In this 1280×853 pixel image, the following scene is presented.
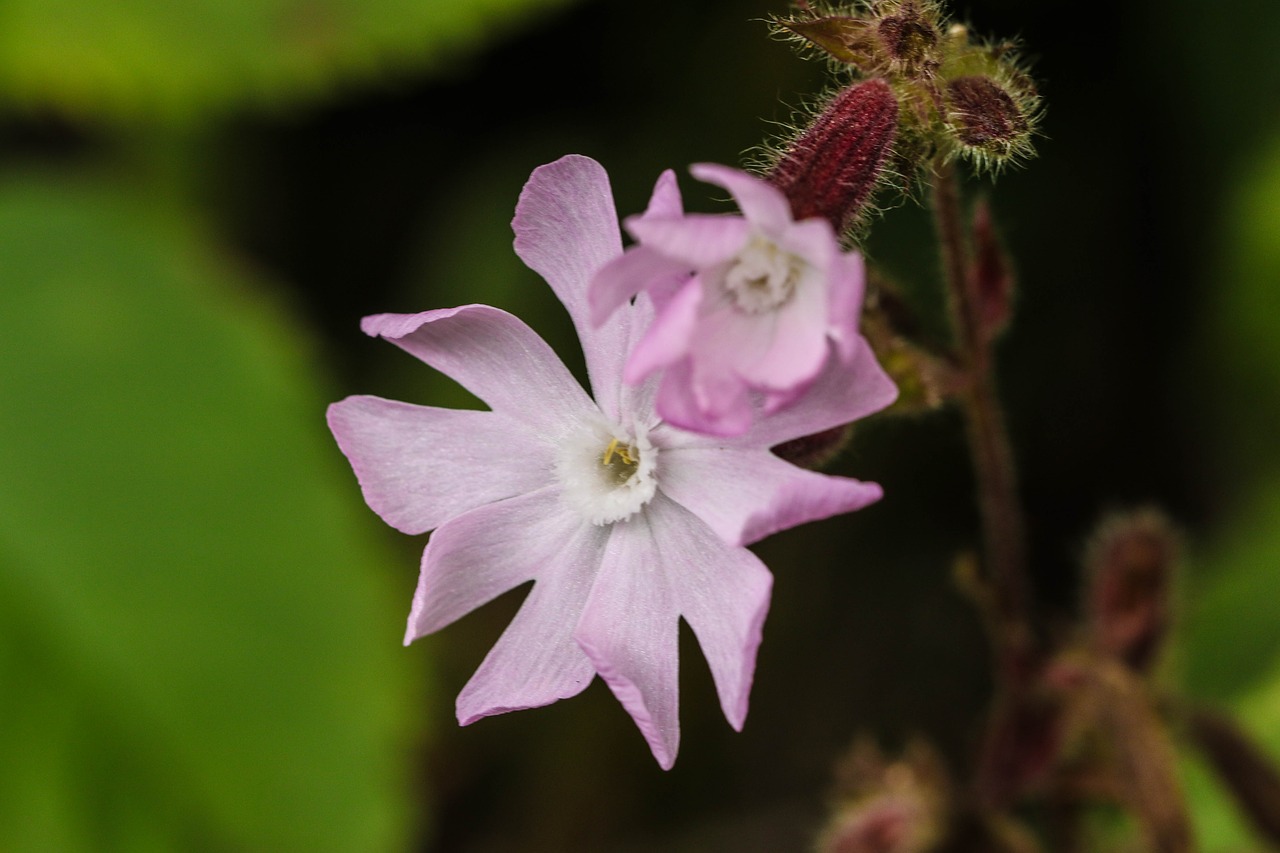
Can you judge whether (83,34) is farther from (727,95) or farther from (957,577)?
(957,577)

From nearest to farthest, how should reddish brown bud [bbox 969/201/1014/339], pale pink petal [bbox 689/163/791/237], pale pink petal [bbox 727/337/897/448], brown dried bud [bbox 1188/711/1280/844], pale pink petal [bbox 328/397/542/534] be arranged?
pale pink petal [bbox 689/163/791/237], pale pink petal [bbox 727/337/897/448], pale pink petal [bbox 328/397/542/534], reddish brown bud [bbox 969/201/1014/339], brown dried bud [bbox 1188/711/1280/844]

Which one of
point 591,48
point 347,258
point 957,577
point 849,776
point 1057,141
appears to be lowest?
point 849,776

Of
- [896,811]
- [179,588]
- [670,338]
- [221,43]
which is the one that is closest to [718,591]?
[670,338]

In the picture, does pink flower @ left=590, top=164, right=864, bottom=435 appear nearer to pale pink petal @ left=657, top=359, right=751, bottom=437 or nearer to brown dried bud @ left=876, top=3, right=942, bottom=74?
pale pink petal @ left=657, top=359, right=751, bottom=437

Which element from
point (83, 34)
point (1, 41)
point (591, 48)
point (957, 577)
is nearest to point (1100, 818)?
point (957, 577)

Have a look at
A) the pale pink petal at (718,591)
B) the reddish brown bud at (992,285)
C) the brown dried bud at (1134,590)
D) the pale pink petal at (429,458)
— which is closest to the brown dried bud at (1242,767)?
the brown dried bud at (1134,590)

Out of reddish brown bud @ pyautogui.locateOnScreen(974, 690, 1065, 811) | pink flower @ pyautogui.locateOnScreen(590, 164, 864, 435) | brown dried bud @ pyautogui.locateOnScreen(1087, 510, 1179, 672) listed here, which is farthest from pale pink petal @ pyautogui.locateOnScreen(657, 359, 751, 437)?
brown dried bud @ pyautogui.locateOnScreen(1087, 510, 1179, 672)

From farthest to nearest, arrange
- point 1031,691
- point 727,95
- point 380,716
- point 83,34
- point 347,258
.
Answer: point 347,258
point 727,95
point 83,34
point 380,716
point 1031,691
